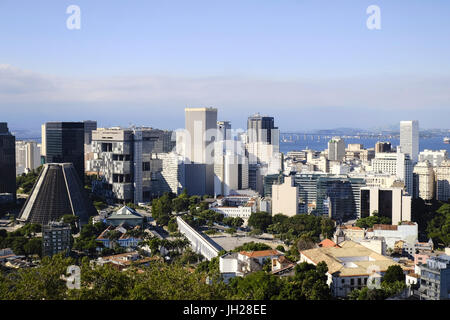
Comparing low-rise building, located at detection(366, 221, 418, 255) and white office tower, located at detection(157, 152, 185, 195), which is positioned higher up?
white office tower, located at detection(157, 152, 185, 195)

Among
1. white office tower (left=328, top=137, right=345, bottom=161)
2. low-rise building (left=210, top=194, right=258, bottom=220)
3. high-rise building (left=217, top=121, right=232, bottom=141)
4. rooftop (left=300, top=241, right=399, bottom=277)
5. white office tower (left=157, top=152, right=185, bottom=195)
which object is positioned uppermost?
high-rise building (left=217, top=121, right=232, bottom=141)

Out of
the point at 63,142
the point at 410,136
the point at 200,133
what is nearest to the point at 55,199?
the point at 63,142

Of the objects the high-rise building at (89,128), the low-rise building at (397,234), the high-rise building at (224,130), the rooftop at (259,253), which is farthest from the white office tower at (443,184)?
the high-rise building at (89,128)

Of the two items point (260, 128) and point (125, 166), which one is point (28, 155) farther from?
point (260, 128)

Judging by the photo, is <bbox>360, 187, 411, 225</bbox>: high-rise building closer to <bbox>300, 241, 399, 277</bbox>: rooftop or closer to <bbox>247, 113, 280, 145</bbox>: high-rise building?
<bbox>300, 241, 399, 277</bbox>: rooftop

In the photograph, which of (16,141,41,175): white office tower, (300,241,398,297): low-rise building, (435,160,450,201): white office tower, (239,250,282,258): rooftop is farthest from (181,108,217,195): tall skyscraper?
(300,241,398,297): low-rise building

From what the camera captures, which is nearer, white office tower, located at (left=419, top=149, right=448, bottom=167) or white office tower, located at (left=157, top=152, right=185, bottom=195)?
white office tower, located at (left=157, top=152, right=185, bottom=195)

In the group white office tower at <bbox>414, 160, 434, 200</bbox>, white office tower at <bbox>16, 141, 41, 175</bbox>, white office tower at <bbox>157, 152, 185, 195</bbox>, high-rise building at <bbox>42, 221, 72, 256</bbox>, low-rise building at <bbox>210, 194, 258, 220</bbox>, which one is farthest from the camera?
white office tower at <bbox>16, 141, 41, 175</bbox>
